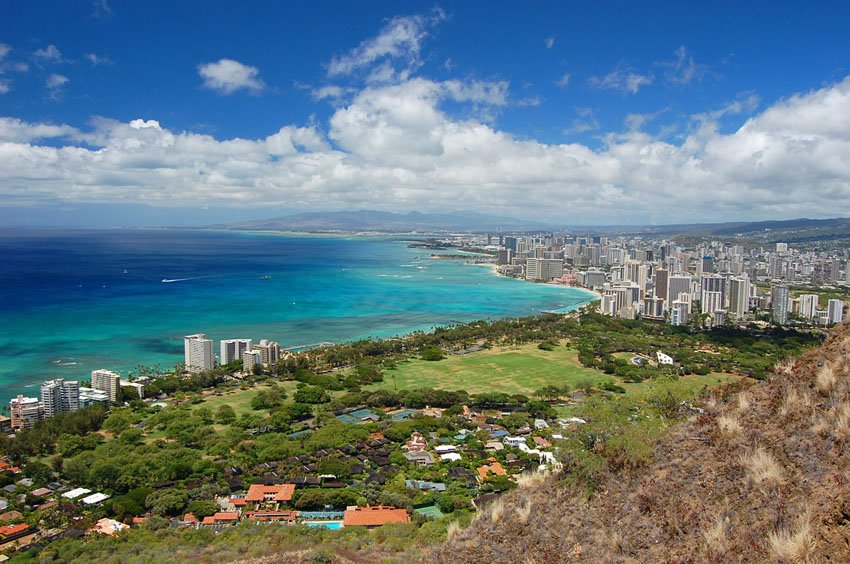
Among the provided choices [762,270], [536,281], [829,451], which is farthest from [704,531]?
[762,270]

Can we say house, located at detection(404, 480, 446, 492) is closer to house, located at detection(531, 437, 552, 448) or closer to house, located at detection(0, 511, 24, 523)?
house, located at detection(531, 437, 552, 448)

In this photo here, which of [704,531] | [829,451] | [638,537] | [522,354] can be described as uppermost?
[829,451]

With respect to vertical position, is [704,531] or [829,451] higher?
[829,451]

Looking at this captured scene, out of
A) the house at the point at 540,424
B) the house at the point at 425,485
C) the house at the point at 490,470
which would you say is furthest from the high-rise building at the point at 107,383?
the house at the point at 540,424

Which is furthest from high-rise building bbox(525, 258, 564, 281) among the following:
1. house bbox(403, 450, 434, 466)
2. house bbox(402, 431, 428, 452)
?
house bbox(403, 450, 434, 466)

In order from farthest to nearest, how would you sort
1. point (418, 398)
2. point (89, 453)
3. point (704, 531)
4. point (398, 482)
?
point (418, 398)
point (89, 453)
point (398, 482)
point (704, 531)

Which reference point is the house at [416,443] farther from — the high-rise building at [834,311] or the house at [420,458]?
the high-rise building at [834,311]

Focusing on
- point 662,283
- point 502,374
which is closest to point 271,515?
point 502,374

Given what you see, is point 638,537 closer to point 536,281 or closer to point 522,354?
point 522,354
